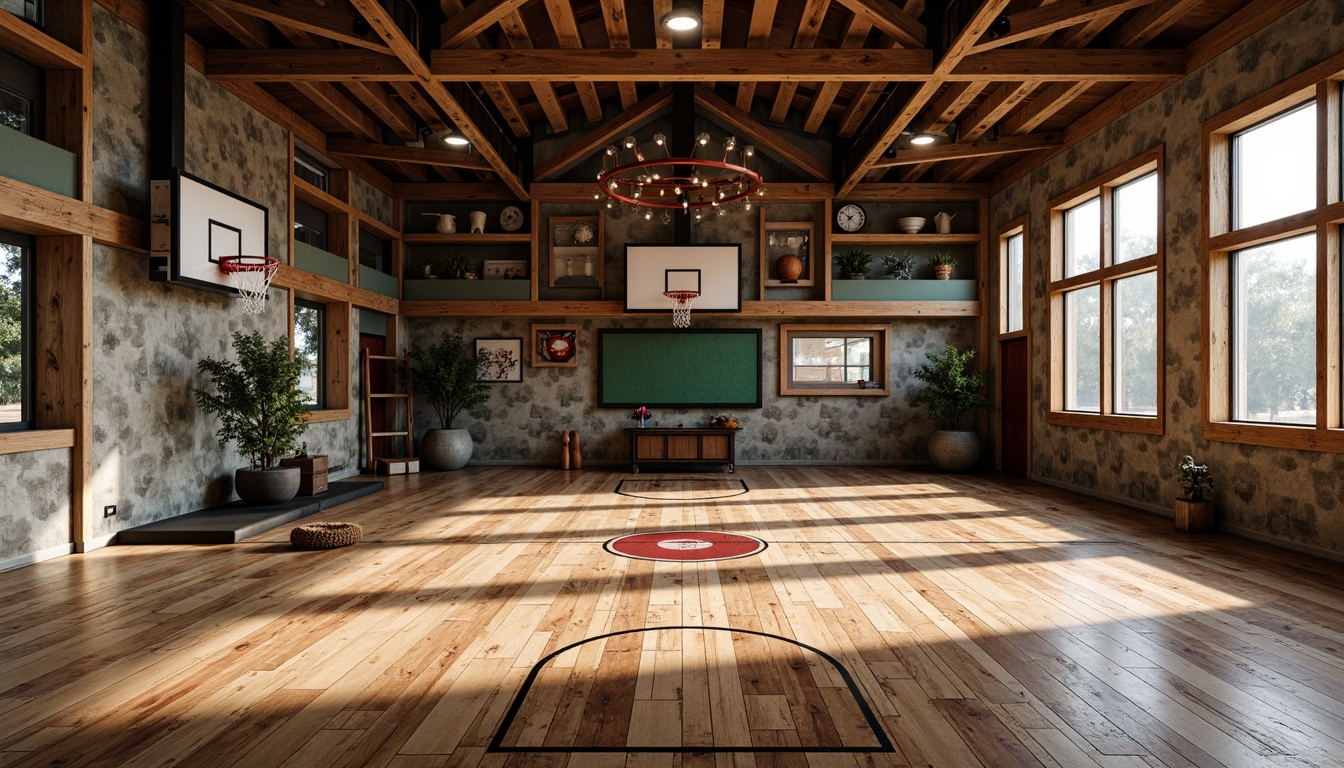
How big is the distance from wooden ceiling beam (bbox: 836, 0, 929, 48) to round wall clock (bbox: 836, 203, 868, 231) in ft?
15.6

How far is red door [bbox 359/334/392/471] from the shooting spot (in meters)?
10.4

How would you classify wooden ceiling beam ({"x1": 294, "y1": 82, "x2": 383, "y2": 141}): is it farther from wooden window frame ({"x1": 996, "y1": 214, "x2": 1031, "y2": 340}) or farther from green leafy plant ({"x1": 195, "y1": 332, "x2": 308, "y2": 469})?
wooden window frame ({"x1": 996, "y1": 214, "x2": 1031, "y2": 340})

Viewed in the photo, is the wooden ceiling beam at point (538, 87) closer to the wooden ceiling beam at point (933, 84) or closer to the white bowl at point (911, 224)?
the wooden ceiling beam at point (933, 84)

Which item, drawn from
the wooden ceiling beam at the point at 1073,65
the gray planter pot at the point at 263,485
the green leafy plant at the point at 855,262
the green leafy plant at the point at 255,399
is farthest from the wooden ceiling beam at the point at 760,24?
the gray planter pot at the point at 263,485

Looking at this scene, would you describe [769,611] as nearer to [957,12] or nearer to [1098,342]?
[957,12]

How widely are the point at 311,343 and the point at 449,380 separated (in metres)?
1.79

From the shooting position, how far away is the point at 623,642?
3.41m

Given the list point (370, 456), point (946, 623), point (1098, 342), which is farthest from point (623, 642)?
point (370, 456)

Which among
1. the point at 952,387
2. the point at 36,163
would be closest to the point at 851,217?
the point at 952,387

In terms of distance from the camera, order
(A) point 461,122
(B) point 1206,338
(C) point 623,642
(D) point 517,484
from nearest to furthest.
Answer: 1. (C) point 623,642
2. (B) point 1206,338
3. (A) point 461,122
4. (D) point 517,484

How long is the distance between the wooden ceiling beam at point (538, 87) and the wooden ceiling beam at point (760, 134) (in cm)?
191

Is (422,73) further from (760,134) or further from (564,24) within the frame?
(760,134)

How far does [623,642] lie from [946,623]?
1.56 m

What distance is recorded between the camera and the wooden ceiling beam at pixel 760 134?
10.5 metres
